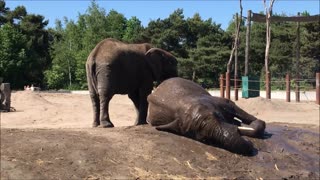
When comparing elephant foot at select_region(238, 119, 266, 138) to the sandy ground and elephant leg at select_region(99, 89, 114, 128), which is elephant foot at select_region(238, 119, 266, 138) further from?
elephant leg at select_region(99, 89, 114, 128)

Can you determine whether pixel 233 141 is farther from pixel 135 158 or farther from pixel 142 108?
pixel 142 108

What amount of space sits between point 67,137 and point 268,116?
12612 mm

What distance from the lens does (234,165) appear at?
715 cm

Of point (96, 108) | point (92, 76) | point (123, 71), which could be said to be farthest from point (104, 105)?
point (123, 71)

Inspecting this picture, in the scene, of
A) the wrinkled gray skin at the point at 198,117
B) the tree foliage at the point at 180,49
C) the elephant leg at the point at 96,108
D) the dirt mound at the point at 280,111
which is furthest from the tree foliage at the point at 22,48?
the wrinkled gray skin at the point at 198,117

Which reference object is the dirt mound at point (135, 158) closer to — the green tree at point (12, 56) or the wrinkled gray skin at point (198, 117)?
the wrinkled gray skin at point (198, 117)

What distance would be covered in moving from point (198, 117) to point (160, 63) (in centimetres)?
354

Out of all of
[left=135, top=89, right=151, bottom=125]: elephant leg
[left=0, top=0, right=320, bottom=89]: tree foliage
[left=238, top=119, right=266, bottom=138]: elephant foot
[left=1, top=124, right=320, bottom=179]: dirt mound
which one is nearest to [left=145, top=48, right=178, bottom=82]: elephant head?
[left=135, top=89, right=151, bottom=125]: elephant leg

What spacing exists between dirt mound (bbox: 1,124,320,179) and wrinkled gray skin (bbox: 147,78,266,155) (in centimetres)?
14

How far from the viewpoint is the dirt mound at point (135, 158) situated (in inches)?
252

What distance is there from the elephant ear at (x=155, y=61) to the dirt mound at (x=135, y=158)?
2.79 m

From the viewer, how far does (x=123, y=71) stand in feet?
35.0

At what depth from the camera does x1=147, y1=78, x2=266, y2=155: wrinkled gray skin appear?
7488 millimetres

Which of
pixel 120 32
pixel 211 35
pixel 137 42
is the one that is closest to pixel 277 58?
pixel 211 35
